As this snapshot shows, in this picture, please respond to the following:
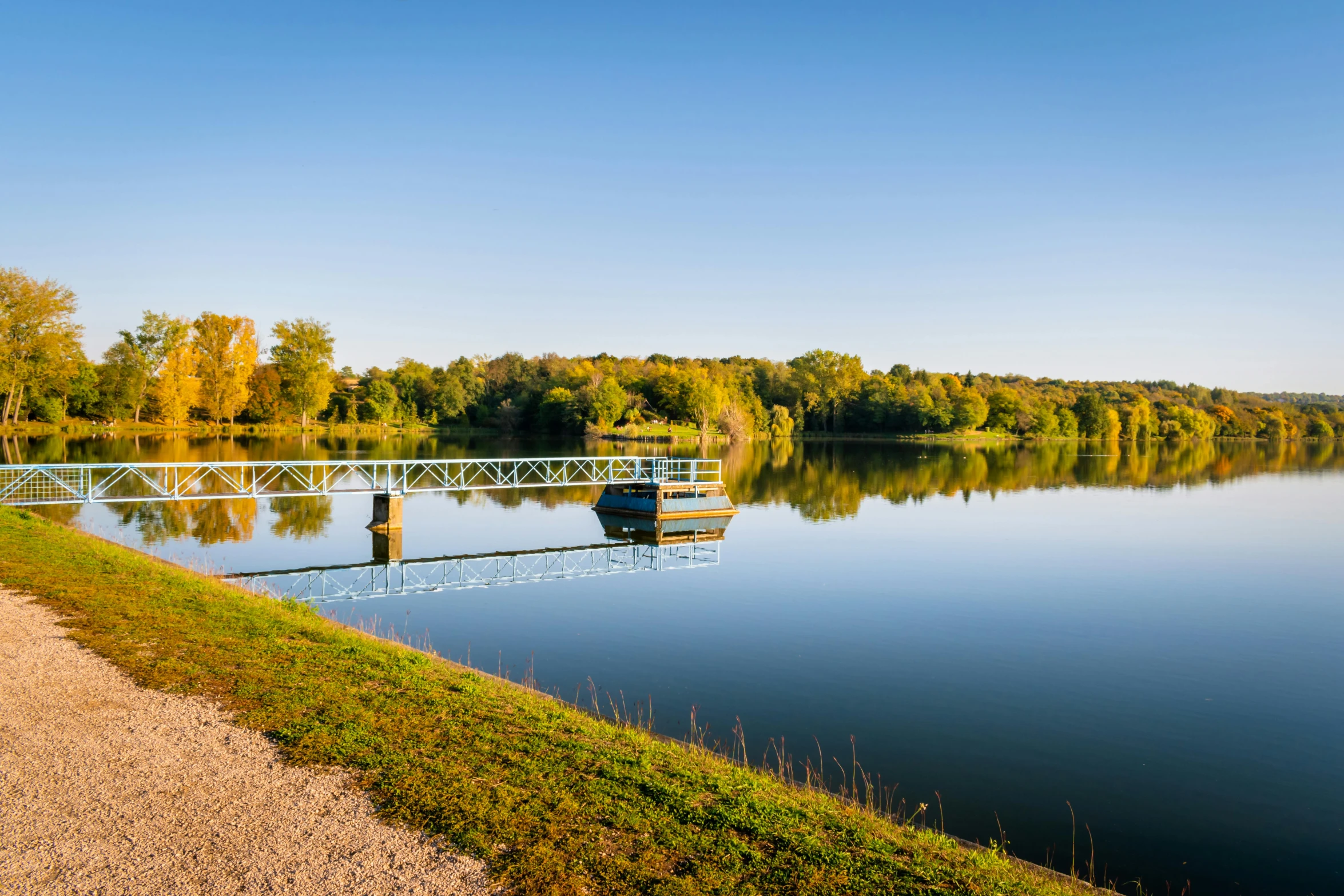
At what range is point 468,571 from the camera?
21875mm

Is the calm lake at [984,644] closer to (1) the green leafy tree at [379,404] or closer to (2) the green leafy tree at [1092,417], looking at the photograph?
(1) the green leafy tree at [379,404]

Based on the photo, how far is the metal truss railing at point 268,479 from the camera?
2442cm

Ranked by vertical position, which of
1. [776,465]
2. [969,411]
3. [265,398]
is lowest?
[776,465]

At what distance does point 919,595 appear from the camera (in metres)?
19.7

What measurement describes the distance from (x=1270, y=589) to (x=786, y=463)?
46.5 metres

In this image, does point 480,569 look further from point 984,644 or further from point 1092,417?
point 1092,417

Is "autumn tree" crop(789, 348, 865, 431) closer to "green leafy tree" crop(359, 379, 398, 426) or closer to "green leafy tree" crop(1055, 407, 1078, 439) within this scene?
"green leafy tree" crop(1055, 407, 1078, 439)

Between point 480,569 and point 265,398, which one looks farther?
point 265,398

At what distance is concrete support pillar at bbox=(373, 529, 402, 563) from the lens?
23406mm

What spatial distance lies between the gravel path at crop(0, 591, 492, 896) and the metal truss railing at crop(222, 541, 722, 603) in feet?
31.4

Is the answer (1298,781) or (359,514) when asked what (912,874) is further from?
(359,514)

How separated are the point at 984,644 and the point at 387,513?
1900 centimetres

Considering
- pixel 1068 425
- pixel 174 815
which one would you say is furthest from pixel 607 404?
pixel 174 815

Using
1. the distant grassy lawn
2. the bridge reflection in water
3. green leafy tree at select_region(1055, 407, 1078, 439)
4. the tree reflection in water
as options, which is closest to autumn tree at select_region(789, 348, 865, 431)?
the tree reflection in water
